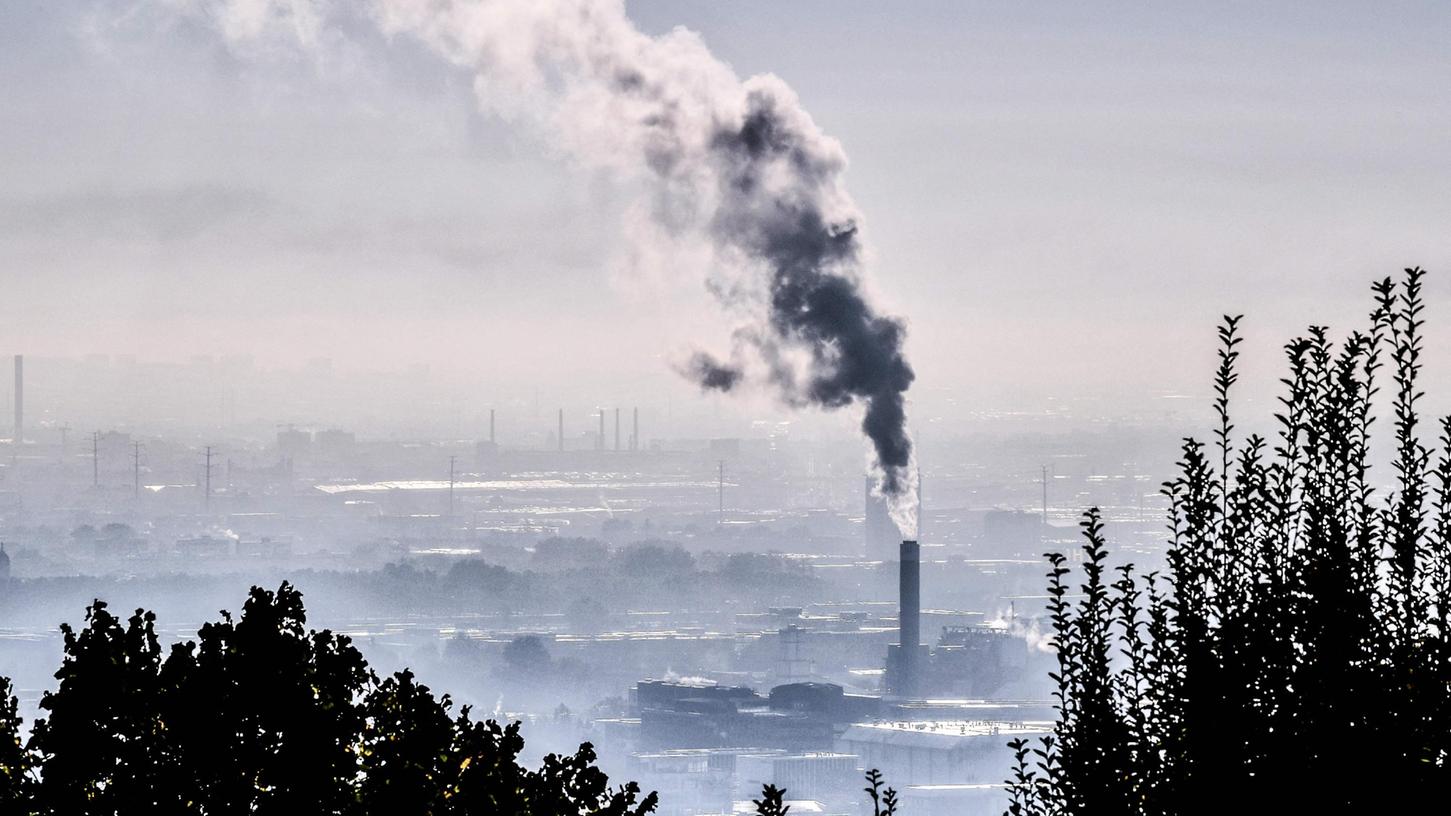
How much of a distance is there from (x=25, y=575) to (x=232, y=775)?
10535cm

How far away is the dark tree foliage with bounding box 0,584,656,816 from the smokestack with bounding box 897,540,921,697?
1711 inches

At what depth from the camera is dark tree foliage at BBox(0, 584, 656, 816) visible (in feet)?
23.4

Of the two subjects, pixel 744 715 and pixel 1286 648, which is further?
pixel 744 715

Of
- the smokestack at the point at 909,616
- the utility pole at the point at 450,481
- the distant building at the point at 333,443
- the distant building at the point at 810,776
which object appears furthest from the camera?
the distant building at the point at 333,443

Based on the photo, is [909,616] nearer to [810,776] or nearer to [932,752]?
[932,752]

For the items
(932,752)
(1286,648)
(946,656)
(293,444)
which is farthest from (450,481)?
(1286,648)

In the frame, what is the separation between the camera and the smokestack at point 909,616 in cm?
5131

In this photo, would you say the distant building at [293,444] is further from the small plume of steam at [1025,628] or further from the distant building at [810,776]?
the distant building at [810,776]

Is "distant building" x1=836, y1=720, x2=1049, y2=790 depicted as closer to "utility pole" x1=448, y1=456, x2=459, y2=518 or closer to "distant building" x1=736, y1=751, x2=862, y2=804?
"distant building" x1=736, y1=751, x2=862, y2=804

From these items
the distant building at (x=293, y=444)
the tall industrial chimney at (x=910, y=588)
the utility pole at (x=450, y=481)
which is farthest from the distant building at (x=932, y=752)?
the distant building at (x=293, y=444)

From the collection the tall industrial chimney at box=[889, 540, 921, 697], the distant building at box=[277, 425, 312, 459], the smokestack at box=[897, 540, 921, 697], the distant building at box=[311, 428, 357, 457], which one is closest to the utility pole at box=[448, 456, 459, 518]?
the distant building at box=[311, 428, 357, 457]

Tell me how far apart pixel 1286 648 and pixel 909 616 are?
159 feet

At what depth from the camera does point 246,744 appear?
7.33 metres

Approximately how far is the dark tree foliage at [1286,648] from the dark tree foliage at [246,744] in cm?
209
